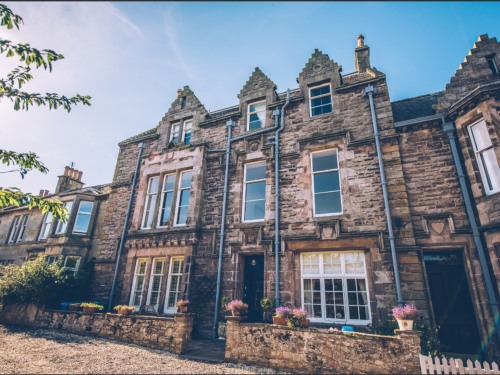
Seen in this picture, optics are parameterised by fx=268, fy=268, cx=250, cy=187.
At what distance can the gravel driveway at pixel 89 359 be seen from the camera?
675cm

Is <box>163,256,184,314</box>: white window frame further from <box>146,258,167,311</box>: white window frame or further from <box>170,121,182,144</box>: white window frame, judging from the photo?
<box>170,121,182,144</box>: white window frame

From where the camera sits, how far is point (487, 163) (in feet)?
28.6

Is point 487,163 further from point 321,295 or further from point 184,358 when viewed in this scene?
point 184,358

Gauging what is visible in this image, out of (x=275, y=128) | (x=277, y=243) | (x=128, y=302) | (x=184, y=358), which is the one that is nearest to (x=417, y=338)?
(x=277, y=243)

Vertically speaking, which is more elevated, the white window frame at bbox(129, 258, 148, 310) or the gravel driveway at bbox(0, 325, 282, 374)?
the white window frame at bbox(129, 258, 148, 310)

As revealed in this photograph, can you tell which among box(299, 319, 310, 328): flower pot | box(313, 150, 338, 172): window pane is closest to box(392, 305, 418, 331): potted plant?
box(299, 319, 310, 328): flower pot

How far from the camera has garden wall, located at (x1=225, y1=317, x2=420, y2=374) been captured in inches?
244

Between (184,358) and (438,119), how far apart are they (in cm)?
1191

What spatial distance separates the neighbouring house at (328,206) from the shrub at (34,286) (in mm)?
1882

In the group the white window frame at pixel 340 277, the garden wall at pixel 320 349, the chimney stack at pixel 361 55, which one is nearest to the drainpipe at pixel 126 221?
the garden wall at pixel 320 349

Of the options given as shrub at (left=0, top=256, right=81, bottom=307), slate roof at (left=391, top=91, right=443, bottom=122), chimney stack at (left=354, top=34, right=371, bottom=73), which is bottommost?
shrub at (left=0, top=256, right=81, bottom=307)

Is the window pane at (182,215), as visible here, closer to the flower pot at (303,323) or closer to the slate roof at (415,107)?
the flower pot at (303,323)

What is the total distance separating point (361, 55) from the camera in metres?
12.8

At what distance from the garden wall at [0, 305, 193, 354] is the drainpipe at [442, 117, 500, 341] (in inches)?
354
